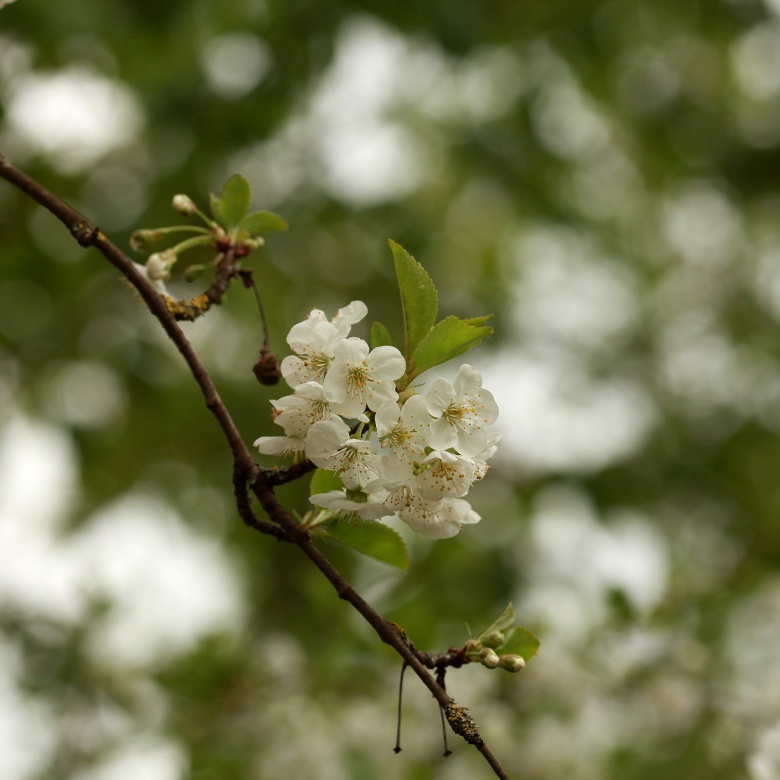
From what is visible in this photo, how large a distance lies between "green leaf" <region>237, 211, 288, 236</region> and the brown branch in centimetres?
27

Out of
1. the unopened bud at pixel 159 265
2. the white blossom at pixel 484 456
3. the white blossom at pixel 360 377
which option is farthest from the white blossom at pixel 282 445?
the unopened bud at pixel 159 265

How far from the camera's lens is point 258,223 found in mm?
1308

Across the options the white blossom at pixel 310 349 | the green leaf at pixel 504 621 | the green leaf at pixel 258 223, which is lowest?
the green leaf at pixel 504 621

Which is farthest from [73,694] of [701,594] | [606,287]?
[606,287]

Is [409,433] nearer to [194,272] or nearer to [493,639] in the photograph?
[493,639]

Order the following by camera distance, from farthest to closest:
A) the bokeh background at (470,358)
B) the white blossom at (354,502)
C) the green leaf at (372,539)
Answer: the bokeh background at (470,358)
the green leaf at (372,539)
the white blossom at (354,502)

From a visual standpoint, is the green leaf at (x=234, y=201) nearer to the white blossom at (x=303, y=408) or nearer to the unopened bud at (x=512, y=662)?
the white blossom at (x=303, y=408)

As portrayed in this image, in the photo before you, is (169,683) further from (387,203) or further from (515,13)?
(515,13)

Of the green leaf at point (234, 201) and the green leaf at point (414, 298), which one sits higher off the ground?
the green leaf at point (234, 201)

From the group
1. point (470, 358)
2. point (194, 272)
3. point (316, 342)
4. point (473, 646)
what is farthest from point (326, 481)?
point (470, 358)

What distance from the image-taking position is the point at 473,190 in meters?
5.84

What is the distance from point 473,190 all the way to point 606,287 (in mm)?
1086

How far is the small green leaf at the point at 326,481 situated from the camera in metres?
1.10

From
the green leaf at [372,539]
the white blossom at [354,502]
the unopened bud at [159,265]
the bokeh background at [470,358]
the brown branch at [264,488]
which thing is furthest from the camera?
the bokeh background at [470,358]
